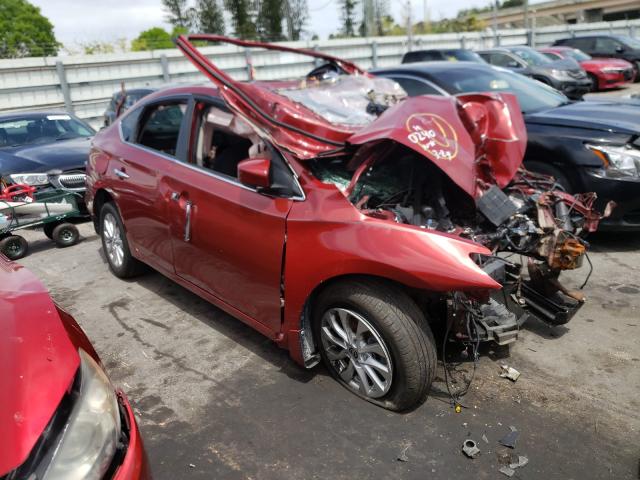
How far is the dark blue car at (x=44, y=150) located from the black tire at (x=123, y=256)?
2243 mm

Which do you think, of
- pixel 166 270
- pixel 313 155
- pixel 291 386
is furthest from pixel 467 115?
pixel 166 270

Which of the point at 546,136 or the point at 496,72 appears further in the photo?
the point at 496,72

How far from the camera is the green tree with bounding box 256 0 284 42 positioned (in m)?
58.3

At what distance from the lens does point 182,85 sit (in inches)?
160

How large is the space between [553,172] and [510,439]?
307cm

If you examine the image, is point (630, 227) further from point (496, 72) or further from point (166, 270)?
point (166, 270)

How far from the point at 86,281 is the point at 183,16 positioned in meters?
69.9

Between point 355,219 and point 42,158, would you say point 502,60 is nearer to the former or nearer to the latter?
point 42,158

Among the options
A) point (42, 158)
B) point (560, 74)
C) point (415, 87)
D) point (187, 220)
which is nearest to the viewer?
→ point (187, 220)

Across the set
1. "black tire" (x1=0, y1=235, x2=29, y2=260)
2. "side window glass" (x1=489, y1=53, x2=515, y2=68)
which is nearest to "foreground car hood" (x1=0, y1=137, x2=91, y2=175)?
"black tire" (x1=0, y1=235, x2=29, y2=260)

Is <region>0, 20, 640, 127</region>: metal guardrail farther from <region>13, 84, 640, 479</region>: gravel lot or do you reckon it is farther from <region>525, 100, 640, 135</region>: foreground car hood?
<region>13, 84, 640, 479</region>: gravel lot

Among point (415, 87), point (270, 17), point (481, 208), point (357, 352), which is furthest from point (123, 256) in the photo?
point (270, 17)

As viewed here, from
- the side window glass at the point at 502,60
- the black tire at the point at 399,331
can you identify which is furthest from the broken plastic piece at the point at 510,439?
the side window glass at the point at 502,60

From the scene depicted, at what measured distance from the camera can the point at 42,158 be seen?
712cm
